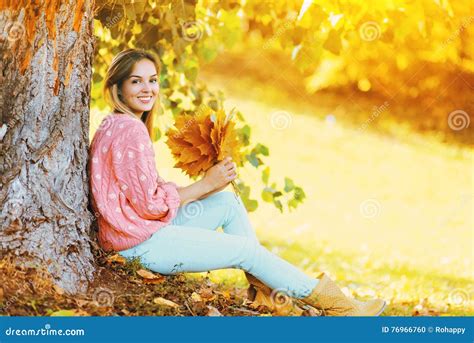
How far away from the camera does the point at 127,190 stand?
3.15 meters

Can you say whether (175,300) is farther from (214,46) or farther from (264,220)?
(264,220)

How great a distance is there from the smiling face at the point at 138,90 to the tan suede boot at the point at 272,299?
83 cm

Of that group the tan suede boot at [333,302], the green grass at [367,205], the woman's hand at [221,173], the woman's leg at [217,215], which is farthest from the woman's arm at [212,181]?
the green grass at [367,205]

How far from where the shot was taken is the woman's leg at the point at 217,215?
338 cm

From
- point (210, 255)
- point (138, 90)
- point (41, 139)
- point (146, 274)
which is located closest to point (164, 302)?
point (146, 274)

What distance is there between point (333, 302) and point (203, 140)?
84 cm

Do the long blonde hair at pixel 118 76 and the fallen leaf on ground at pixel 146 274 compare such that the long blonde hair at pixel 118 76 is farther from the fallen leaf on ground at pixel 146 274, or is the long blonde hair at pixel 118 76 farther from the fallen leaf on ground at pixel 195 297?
the fallen leaf on ground at pixel 195 297

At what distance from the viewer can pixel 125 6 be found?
3.57m

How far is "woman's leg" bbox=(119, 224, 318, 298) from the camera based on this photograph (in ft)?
10.4

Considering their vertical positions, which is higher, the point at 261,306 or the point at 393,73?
the point at 393,73

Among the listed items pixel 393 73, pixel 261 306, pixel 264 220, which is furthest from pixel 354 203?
pixel 261 306

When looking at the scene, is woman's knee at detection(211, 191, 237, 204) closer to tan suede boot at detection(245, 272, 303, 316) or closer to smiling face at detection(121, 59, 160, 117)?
tan suede boot at detection(245, 272, 303, 316)

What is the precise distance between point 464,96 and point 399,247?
444 centimetres

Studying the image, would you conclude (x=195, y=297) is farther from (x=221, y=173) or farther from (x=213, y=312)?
(x=221, y=173)
